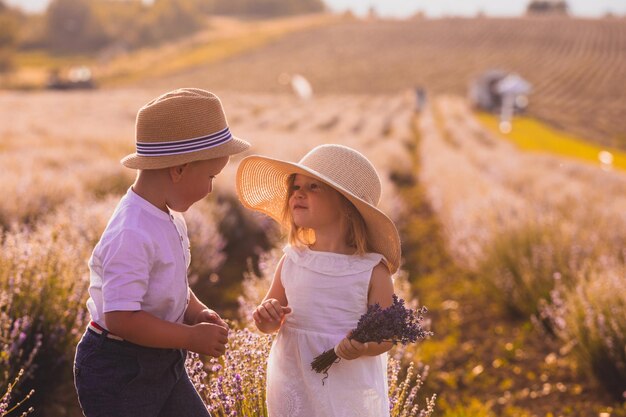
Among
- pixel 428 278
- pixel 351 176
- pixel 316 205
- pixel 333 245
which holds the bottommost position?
pixel 428 278

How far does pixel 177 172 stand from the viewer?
80.4 inches

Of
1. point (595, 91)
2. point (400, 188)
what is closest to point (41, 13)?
point (595, 91)

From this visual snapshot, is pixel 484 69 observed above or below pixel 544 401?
below

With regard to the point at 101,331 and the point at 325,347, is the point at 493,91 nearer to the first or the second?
the point at 325,347

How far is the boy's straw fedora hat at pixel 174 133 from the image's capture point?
198 cm

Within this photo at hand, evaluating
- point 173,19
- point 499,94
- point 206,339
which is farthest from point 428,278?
point 173,19

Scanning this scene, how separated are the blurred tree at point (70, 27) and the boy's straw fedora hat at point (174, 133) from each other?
10074 centimetres

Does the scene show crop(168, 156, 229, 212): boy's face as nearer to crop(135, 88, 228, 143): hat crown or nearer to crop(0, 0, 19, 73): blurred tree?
crop(135, 88, 228, 143): hat crown

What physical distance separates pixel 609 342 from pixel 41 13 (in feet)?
374

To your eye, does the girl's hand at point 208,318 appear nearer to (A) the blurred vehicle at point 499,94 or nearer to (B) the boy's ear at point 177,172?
(B) the boy's ear at point 177,172

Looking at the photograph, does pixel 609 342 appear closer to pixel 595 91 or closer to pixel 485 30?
pixel 595 91

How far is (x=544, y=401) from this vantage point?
4.21m

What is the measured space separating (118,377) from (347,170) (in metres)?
1.04

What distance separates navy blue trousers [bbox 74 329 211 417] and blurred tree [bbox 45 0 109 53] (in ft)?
331
